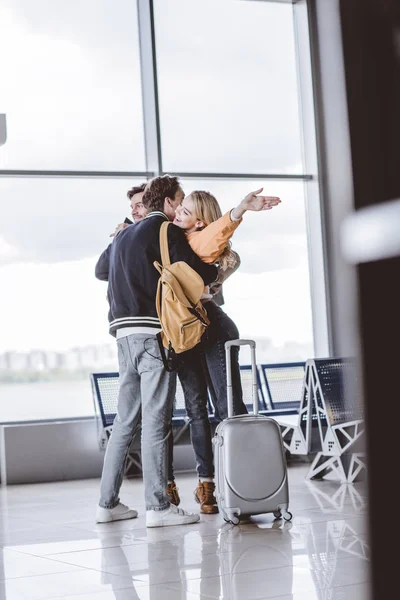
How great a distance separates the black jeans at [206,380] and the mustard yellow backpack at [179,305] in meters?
0.28

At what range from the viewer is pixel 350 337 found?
0.30m

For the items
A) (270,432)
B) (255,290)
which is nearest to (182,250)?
(270,432)

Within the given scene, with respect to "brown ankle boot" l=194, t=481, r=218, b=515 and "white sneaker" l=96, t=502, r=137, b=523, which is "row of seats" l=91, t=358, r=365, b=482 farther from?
"white sneaker" l=96, t=502, r=137, b=523

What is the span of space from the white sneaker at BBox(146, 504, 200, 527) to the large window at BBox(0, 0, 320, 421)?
3.39m

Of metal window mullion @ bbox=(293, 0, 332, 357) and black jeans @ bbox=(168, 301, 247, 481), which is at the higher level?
metal window mullion @ bbox=(293, 0, 332, 357)

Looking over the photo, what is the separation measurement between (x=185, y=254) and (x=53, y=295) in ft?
11.9

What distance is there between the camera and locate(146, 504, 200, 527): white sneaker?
333 centimetres

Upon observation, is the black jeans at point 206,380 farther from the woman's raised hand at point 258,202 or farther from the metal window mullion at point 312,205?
the metal window mullion at point 312,205

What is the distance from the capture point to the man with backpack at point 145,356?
3.31 metres

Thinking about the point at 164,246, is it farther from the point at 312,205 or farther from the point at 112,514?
the point at 312,205

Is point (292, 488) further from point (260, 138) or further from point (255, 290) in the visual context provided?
point (260, 138)

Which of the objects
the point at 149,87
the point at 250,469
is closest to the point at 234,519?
the point at 250,469

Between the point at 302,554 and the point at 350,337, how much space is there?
248 cm

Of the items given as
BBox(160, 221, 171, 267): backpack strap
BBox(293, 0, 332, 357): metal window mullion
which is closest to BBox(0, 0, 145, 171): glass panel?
BBox(293, 0, 332, 357): metal window mullion
